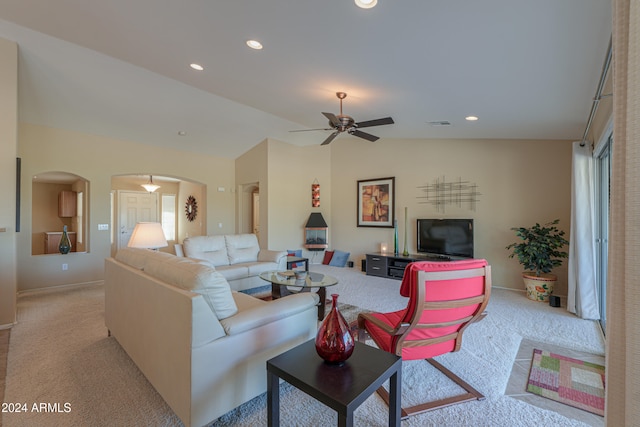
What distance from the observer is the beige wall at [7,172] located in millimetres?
3240

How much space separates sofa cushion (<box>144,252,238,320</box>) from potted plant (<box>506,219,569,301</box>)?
4299 mm

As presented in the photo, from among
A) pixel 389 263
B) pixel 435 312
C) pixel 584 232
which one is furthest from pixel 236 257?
pixel 584 232

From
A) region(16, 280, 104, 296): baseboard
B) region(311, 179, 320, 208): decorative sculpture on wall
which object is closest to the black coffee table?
region(16, 280, 104, 296): baseboard

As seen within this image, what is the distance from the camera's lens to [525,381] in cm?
224

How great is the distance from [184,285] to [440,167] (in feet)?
17.2

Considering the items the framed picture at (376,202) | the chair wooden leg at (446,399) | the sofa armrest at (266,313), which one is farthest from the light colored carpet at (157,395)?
the framed picture at (376,202)

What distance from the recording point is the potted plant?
4.12 m

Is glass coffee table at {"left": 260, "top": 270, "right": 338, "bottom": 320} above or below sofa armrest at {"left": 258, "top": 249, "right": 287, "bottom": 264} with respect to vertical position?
below

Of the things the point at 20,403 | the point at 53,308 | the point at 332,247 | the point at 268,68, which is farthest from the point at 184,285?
the point at 332,247

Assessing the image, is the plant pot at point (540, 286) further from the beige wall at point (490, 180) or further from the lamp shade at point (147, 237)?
the lamp shade at point (147, 237)

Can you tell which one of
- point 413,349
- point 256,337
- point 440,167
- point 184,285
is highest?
point 440,167

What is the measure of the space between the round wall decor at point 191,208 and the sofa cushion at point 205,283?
6809 millimetres

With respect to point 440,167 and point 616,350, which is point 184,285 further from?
point 440,167

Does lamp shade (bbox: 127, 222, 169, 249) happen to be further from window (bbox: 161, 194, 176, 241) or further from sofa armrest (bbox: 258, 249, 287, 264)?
window (bbox: 161, 194, 176, 241)
